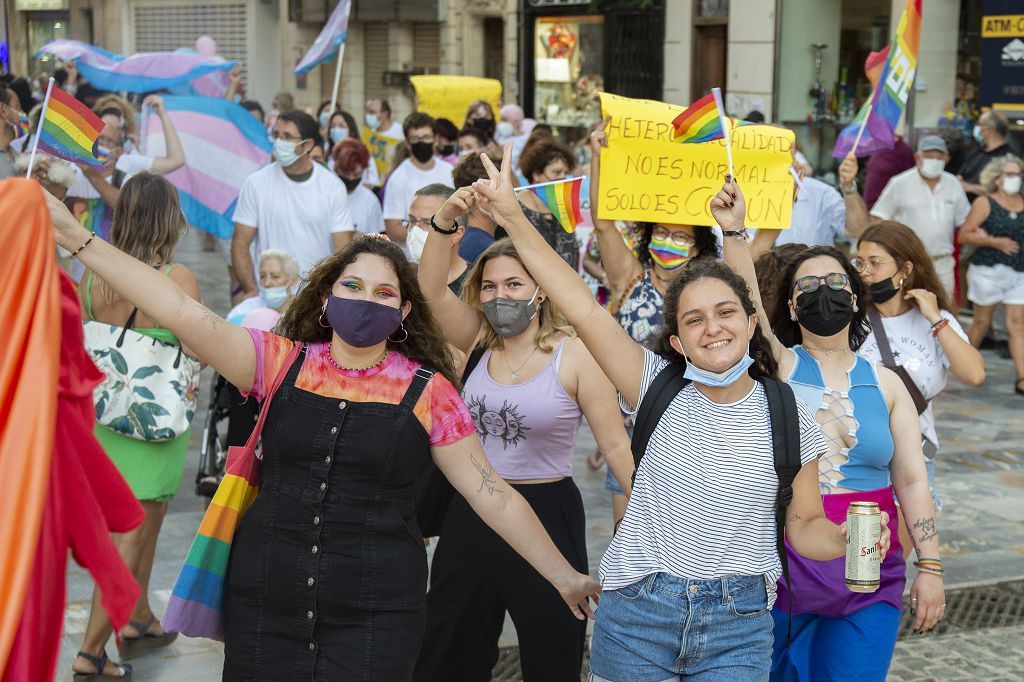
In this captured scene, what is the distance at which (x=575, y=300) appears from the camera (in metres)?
4.09

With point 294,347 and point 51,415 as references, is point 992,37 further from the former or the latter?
point 51,415

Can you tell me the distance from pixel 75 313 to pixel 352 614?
1.18 meters

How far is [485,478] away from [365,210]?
666 centimetres

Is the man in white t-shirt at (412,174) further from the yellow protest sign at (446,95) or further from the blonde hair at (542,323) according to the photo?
the blonde hair at (542,323)

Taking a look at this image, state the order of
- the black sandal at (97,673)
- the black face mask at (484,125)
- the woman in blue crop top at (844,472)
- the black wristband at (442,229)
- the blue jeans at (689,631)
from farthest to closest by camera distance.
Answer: the black face mask at (484,125) → the black sandal at (97,673) → the black wristband at (442,229) → the woman in blue crop top at (844,472) → the blue jeans at (689,631)

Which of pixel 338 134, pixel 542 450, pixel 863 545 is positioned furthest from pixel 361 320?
pixel 338 134

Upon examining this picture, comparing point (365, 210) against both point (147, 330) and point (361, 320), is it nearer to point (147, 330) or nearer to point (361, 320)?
point (147, 330)

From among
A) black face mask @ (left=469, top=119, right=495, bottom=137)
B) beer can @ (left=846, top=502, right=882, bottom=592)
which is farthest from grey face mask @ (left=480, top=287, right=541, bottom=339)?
black face mask @ (left=469, top=119, right=495, bottom=137)

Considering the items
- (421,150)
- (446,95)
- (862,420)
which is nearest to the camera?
(862,420)

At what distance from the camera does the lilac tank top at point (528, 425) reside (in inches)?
195

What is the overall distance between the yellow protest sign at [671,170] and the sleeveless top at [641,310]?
14.9 inches

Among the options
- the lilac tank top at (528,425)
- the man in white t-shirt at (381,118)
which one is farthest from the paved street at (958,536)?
the man in white t-shirt at (381,118)

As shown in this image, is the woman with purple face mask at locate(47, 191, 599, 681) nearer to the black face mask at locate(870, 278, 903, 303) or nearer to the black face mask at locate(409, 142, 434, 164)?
the black face mask at locate(870, 278, 903, 303)

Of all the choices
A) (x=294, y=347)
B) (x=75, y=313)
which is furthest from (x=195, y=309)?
(x=75, y=313)
